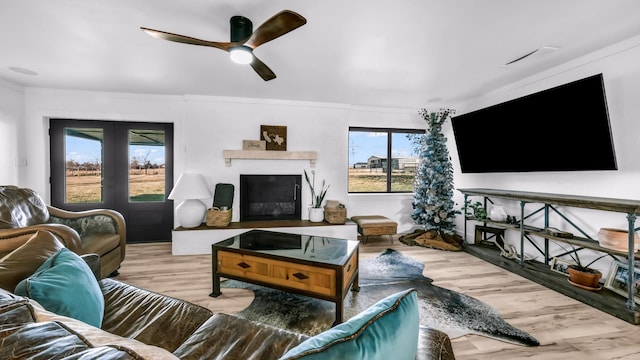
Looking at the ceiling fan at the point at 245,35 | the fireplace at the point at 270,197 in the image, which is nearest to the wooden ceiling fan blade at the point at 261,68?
the ceiling fan at the point at 245,35

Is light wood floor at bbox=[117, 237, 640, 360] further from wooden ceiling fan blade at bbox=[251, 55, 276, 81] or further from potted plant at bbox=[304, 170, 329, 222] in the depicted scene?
wooden ceiling fan blade at bbox=[251, 55, 276, 81]

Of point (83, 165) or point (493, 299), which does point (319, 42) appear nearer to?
point (493, 299)

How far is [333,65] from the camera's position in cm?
281

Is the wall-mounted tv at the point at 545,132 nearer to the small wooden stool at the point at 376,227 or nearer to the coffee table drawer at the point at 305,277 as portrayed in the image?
the small wooden stool at the point at 376,227

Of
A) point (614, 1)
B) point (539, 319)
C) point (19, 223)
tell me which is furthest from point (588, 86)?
point (19, 223)

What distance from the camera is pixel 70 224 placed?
8.99 ft

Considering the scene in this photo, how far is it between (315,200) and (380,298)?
220 centimetres

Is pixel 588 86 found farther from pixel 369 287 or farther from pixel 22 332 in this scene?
pixel 22 332

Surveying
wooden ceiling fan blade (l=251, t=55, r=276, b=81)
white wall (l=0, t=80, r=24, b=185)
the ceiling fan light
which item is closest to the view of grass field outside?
white wall (l=0, t=80, r=24, b=185)

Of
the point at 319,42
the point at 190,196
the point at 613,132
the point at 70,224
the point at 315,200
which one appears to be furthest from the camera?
the point at 315,200

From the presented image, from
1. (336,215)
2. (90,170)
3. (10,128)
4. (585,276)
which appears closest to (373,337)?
(585,276)

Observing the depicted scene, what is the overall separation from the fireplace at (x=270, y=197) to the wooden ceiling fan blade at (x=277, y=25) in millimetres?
2624

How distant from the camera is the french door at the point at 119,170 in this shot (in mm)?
3871

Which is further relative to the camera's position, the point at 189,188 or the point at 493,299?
the point at 189,188
